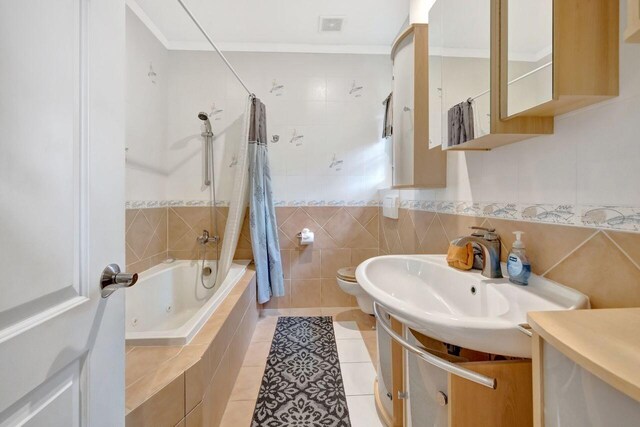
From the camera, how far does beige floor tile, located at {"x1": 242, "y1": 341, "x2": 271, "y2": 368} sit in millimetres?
1697

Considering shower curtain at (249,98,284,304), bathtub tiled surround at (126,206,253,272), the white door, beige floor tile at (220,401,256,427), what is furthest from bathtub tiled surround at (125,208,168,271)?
the white door

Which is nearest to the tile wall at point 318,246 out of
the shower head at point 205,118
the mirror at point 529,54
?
the shower head at point 205,118

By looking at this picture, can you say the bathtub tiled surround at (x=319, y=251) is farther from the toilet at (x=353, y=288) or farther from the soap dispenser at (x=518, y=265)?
the soap dispenser at (x=518, y=265)

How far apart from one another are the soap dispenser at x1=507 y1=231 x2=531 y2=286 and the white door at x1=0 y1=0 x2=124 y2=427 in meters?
1.19

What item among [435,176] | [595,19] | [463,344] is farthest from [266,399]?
[595,19]

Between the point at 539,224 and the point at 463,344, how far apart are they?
53cm

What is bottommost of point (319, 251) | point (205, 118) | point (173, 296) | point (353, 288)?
point (173, 296)

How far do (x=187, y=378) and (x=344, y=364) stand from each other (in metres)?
1.04

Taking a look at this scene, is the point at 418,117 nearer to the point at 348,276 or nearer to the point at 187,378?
the point at 348,276

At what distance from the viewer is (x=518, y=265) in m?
0.87

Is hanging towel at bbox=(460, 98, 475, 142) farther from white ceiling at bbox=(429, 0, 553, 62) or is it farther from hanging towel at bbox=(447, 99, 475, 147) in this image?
white ceiling at bbox=(429, 0, 553, 62)

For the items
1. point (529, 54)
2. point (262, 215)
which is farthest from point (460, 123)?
point (262, 215)

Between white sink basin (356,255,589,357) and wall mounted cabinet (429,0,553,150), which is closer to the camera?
white sink basin (356,255,589,357)

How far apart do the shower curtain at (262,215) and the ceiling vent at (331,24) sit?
0.83m
